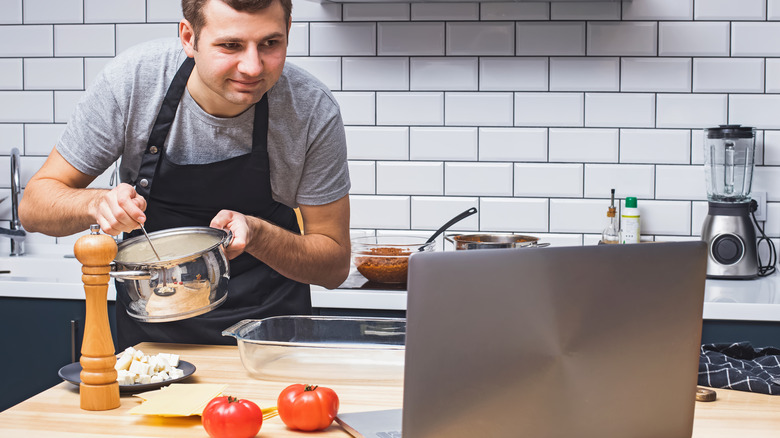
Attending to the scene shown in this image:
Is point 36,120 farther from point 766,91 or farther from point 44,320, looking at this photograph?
point 766,91

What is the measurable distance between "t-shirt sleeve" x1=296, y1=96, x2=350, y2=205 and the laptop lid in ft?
3.44

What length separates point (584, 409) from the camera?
2.75 feet

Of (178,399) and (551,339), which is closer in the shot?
(551,339)

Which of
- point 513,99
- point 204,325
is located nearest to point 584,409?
point 204,325

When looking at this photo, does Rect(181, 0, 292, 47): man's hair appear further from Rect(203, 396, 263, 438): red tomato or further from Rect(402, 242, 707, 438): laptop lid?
Rect(402, 242, 707, 438): laptop lid

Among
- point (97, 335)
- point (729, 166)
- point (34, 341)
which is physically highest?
point (729, 166)

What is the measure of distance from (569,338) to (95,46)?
2.42 meters

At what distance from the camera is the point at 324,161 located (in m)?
1.80

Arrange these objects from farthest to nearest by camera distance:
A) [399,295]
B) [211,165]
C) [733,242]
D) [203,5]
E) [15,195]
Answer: [15,195] < [733,242] < [399,295] < [211,165] < [203,5]

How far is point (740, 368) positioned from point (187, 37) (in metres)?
1.20

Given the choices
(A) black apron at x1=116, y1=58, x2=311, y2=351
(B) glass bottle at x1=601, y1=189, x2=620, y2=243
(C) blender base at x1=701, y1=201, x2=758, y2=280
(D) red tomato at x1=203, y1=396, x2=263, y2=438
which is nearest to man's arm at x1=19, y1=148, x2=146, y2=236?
(A) black apron at x1=116, y1=58, x2=311, y2=351

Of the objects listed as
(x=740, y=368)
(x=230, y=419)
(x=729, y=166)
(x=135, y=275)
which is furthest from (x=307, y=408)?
(x=729, y=166)

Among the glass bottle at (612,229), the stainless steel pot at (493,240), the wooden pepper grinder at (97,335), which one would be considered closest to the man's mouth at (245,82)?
the wooden pepper grinder at (97,335)

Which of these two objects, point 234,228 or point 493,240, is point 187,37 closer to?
point 234,228
